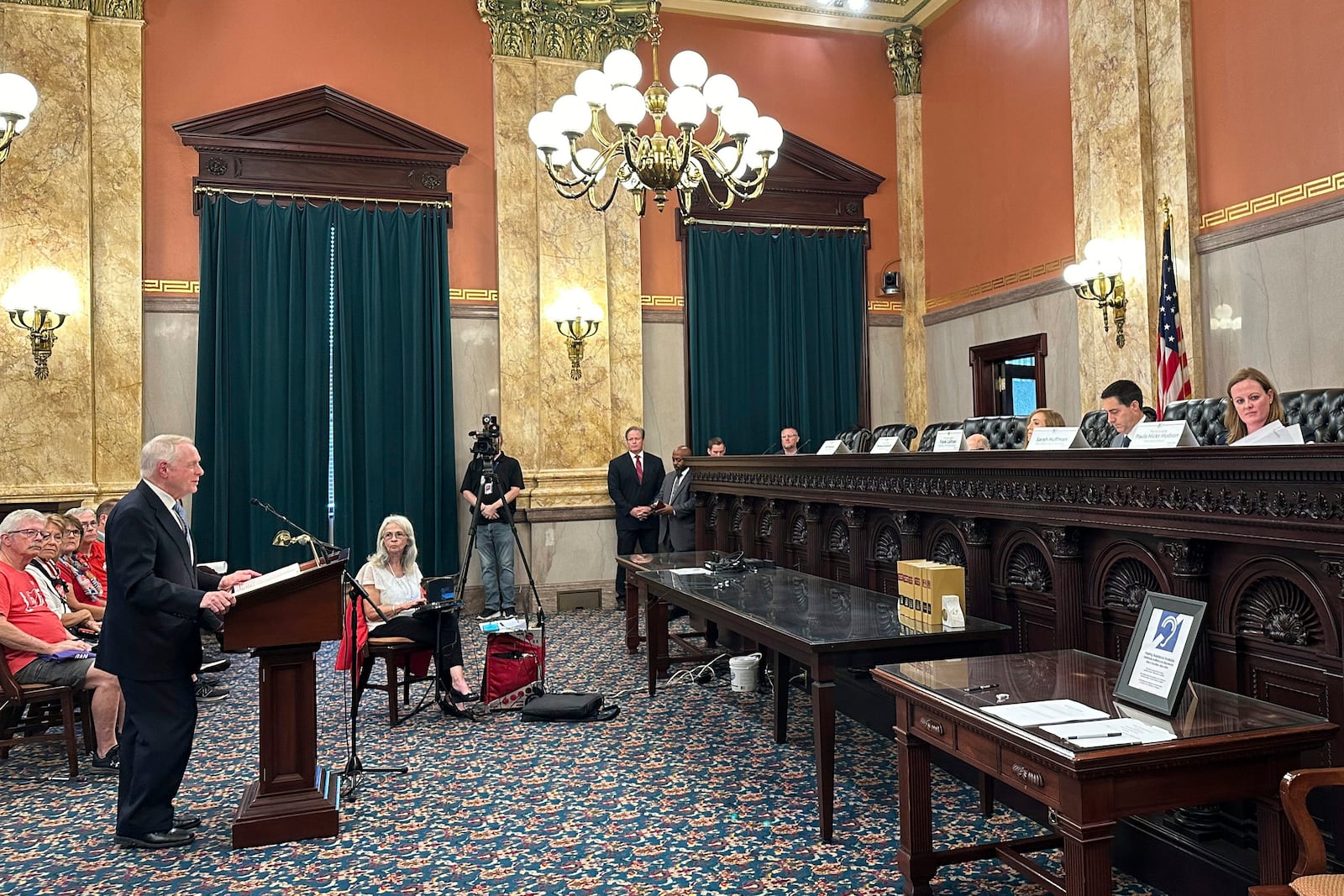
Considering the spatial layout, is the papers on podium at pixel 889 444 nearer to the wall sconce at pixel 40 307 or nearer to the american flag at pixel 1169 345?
the american flag at pixel 1169 345

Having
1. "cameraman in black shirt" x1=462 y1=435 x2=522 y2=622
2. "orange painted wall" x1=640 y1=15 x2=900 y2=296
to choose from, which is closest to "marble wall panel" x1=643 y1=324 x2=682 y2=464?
"orange painted wall" x1=640 y1=15 x2=900 y2=296

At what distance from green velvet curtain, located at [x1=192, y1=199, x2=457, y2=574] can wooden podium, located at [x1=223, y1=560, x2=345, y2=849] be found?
485 centimetres

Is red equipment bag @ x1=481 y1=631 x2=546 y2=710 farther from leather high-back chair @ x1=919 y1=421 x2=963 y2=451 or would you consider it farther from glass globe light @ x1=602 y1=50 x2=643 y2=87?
glass globe light @ x1=602 y1=50 x2=643 y2=87

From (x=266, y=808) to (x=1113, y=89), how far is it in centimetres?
722

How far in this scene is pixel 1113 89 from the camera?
709 cm

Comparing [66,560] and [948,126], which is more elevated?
[948,126]

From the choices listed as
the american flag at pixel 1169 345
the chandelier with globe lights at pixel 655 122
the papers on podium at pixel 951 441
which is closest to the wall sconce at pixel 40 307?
the chandelier with globe lights at pixel 655 122

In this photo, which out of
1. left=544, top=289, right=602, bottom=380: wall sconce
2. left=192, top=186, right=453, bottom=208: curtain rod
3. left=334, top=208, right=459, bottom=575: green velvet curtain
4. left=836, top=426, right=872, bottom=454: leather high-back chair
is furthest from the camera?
left=544, top=289, right=602, bottom=380: wall sconce

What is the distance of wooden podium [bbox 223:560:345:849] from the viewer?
338 cm

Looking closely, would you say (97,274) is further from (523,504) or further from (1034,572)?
(1034,572)

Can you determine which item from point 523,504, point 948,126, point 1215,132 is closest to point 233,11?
point 523,504

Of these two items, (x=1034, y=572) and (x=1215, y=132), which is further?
(x=1215, y=132)

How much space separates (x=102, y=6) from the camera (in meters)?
7.75

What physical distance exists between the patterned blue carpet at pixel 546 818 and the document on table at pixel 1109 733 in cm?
87
